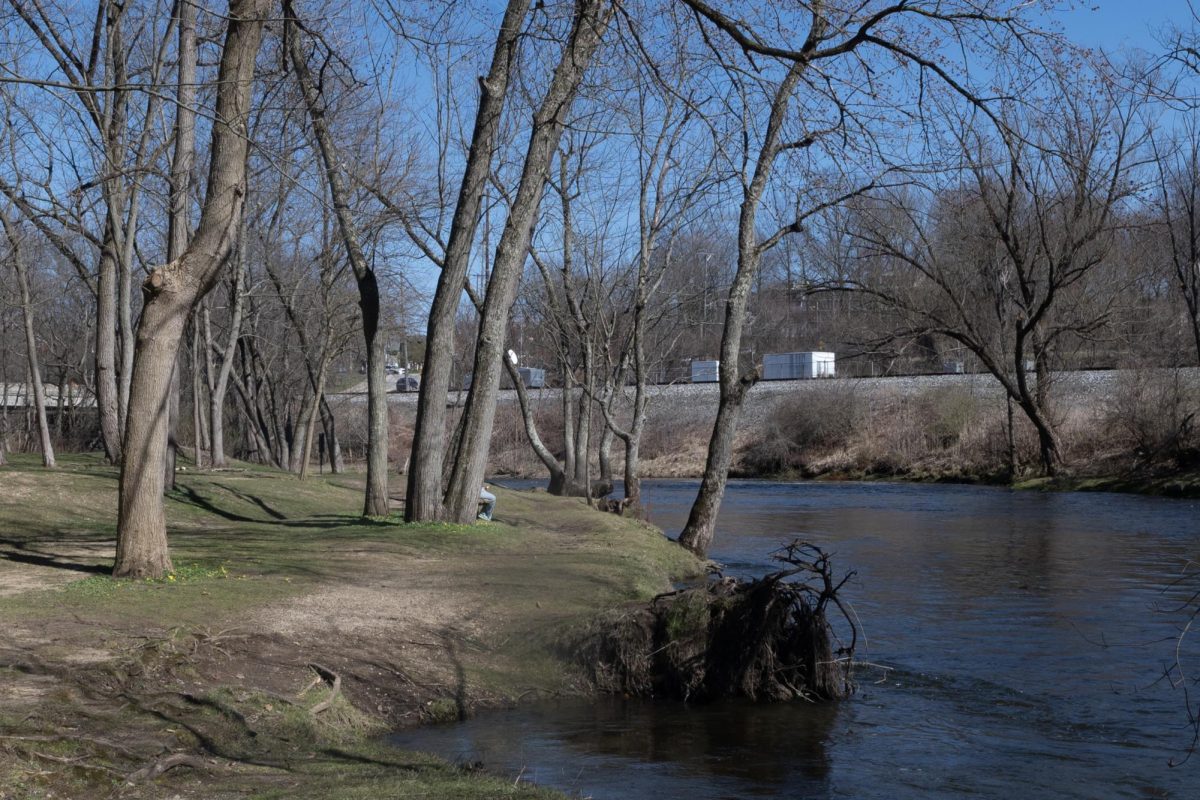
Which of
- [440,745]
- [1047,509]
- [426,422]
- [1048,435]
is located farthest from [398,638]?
[1048,435]

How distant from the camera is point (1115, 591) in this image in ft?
53.0

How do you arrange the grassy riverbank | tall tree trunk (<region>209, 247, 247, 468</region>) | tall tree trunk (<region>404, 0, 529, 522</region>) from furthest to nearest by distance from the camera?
tall tree trunk (<region>209, 247, 247, 468</region>) < tall tree trunk (<region>404, 0, 529, 522</region>) < the grassy riverbank

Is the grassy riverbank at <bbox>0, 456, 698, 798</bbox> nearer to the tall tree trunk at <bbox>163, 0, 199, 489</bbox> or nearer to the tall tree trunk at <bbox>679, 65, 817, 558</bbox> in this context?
the tall tree trunk at <bbox>679, 65, 817, 558</bbox>

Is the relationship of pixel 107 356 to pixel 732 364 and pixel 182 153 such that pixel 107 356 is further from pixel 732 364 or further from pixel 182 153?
pixel 732 364

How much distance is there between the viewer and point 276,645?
928cm

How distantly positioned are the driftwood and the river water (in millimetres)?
239

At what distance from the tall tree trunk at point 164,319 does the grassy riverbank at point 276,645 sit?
1.66 ft

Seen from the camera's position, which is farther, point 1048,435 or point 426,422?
point 1048,435

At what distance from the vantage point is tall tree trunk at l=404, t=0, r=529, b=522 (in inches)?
650

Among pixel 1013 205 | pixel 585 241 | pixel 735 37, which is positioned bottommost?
pixel 735 37

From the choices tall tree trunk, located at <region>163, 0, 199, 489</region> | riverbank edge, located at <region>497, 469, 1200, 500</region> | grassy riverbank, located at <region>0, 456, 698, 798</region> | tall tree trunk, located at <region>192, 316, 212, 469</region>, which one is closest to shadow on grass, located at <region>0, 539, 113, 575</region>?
grassy riverbank, located at <region>0, 456, 698, 798</region>

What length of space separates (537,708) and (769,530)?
16.9 m

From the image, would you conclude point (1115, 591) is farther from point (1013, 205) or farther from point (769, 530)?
point (1013, 205)

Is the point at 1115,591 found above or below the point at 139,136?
below
